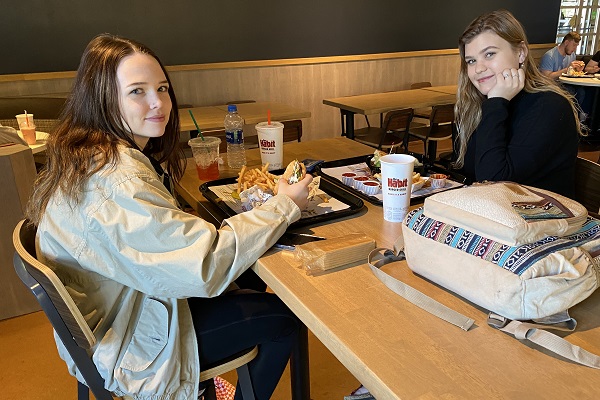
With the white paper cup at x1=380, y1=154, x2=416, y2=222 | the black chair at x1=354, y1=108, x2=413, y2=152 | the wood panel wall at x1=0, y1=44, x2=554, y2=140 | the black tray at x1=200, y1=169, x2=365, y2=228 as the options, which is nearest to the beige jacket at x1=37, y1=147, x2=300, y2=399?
the black tray at x1=200, y1=169, x2=365, y2=228

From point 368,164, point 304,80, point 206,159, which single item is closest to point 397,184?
point 368,164

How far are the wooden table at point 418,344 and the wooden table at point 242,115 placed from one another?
8.57ft

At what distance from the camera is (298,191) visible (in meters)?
1.22

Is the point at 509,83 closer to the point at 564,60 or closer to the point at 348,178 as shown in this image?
the point at 348,178

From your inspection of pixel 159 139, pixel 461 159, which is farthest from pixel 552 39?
pixel 159 139

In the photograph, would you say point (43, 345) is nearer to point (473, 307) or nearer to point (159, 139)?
point (159, 139)

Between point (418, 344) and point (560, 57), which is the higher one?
point (560, 57)

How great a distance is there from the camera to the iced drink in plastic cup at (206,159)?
1.70 meters

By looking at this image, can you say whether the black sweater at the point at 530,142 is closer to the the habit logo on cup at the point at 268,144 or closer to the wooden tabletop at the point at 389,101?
the the habit logo on cup at the point at 268,144

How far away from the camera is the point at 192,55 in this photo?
15.2ft

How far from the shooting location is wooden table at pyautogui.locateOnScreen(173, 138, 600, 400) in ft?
2.20

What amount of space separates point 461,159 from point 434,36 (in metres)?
4.53

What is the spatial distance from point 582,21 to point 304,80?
204 inches

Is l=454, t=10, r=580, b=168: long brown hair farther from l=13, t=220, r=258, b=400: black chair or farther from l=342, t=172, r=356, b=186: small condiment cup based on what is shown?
l=13, t=220, r=258, b=400: black chair
